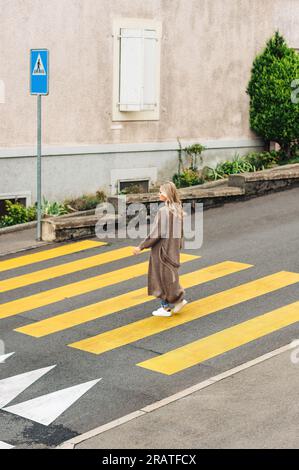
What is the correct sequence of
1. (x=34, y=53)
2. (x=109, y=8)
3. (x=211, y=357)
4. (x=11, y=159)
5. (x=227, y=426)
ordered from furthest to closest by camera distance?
(x=109, y=8) < (x=11, y=159) < (x=34, y=53) < (x=211, y=357) < (x=227, y=426)

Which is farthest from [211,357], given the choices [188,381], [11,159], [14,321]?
[11,159]

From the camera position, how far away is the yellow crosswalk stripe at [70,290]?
465 inches

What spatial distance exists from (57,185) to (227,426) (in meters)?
10.8


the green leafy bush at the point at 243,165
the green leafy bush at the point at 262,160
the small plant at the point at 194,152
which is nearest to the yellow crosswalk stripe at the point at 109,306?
the small plant at the point at 194,152

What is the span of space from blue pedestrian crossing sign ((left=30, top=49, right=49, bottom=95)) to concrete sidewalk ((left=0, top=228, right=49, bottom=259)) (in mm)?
2587

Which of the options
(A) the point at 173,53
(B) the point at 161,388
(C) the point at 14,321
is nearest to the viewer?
(B) the point at 161,388

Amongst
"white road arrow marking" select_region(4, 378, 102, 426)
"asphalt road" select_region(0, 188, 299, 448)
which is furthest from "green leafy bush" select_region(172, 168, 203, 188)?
"white road arrow marking" select_region(4, 378, 102, 426)

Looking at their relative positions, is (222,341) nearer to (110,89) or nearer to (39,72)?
(39,72)

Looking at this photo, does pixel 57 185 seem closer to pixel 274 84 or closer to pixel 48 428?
pixel 274 84

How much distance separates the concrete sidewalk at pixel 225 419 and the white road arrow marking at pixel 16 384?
129 cm

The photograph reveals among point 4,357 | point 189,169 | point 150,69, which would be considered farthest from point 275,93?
point 4,357

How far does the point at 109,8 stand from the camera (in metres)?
18.3

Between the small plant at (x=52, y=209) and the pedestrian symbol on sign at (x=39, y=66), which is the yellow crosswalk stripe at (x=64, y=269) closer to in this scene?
the small plant at (x=52, y=209)

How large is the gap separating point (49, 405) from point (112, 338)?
78.9 inches
